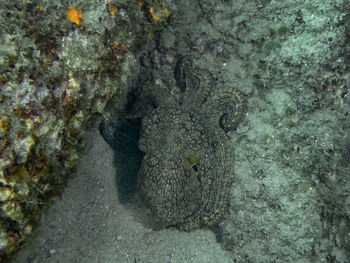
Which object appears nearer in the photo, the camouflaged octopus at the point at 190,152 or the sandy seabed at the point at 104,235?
the camouflaged octopus at the point at 190,152

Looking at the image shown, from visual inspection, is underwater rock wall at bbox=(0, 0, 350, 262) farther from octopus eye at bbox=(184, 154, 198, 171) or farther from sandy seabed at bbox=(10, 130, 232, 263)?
octopus eye at bbox=(184, 154, 198, 171)

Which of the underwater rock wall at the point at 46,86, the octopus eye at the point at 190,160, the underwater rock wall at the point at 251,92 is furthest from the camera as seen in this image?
the octopus eye at the point at 190,160

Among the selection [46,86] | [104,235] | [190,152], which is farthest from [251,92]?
[104,235]

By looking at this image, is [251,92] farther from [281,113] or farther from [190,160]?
[190,160]

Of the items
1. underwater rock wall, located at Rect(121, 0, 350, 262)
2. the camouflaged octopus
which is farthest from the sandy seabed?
underwater rock wall, located at Rect(121, 0, 350, 262)

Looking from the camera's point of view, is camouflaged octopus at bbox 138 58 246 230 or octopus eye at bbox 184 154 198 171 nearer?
camouflaged octopus at bbox 138 58 246 230

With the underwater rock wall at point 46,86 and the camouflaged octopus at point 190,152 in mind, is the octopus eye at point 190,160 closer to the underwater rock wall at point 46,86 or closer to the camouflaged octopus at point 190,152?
the camouflaged octopus at point 190,152

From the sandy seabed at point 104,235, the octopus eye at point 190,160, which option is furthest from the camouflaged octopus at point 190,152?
the sandy seabed at point 104,235
